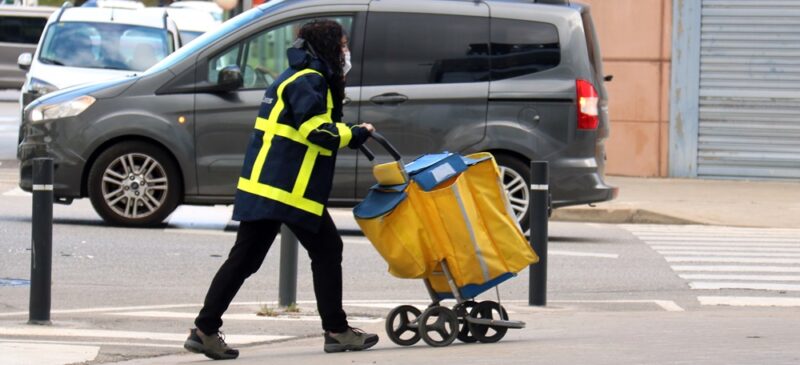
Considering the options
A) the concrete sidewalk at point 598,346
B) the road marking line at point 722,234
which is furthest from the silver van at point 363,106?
the concrete sidewalk at point 598,346

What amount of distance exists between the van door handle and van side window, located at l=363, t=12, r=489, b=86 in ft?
0.41

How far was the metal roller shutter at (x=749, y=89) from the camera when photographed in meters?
21.0

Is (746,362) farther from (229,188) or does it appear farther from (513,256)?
(229,188)

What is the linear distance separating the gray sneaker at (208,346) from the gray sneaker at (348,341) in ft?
1.50

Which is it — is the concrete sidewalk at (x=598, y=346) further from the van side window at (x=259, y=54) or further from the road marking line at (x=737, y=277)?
the van side window at (x=259, y=54)

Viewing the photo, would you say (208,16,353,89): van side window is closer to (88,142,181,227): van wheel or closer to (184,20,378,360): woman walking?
(88,142,181,227): van wheel

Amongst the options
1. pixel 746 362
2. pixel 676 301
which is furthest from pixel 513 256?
pixel 676 301

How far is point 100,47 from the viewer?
64.4ft

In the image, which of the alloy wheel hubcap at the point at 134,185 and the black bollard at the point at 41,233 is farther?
the alloy wheel hubcap at the point at 134,185

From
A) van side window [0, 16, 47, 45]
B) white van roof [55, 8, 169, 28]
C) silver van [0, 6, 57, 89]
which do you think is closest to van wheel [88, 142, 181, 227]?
white van roof [55, 8, 169, 28]

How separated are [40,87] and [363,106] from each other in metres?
6.33

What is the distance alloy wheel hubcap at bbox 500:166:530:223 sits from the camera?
45.2ft

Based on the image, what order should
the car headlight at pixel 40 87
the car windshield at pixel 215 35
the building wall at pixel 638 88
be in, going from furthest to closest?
the building wall at pixel 638 88, the car headlight at pixel 40 87, the car windshield at pixel 215 35

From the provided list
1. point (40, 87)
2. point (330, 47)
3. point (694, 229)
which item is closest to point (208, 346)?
point (330, 47)
